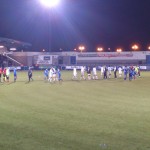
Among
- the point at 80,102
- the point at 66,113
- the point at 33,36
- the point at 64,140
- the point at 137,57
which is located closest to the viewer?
the point at 64,140

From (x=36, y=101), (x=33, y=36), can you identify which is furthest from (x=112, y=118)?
(x=33, y=36)

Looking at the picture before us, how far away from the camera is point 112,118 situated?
15648 mm

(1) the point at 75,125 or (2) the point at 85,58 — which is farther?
(2) the point at 85,58

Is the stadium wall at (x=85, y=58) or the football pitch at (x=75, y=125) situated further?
the stadium wall at (x=85, y=58)

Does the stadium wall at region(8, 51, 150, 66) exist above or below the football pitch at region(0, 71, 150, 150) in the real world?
above

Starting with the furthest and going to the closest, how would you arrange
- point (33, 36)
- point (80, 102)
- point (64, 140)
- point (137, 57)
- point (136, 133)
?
point (33, 36) → point (137, 57) → point (80, 102) → point (136, 133) → point (64, 140)

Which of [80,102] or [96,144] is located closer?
[96,144]

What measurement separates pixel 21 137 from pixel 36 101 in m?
10.4

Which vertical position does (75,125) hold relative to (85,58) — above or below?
below

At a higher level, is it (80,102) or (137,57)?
(137,57)

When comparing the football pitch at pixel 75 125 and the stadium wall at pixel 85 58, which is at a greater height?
the stadium wall at pixel 85 58

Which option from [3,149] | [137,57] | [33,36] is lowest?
[3,149]

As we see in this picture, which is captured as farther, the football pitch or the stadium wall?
the stadium wall

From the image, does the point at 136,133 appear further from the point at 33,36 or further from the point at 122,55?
the point at 33,36
